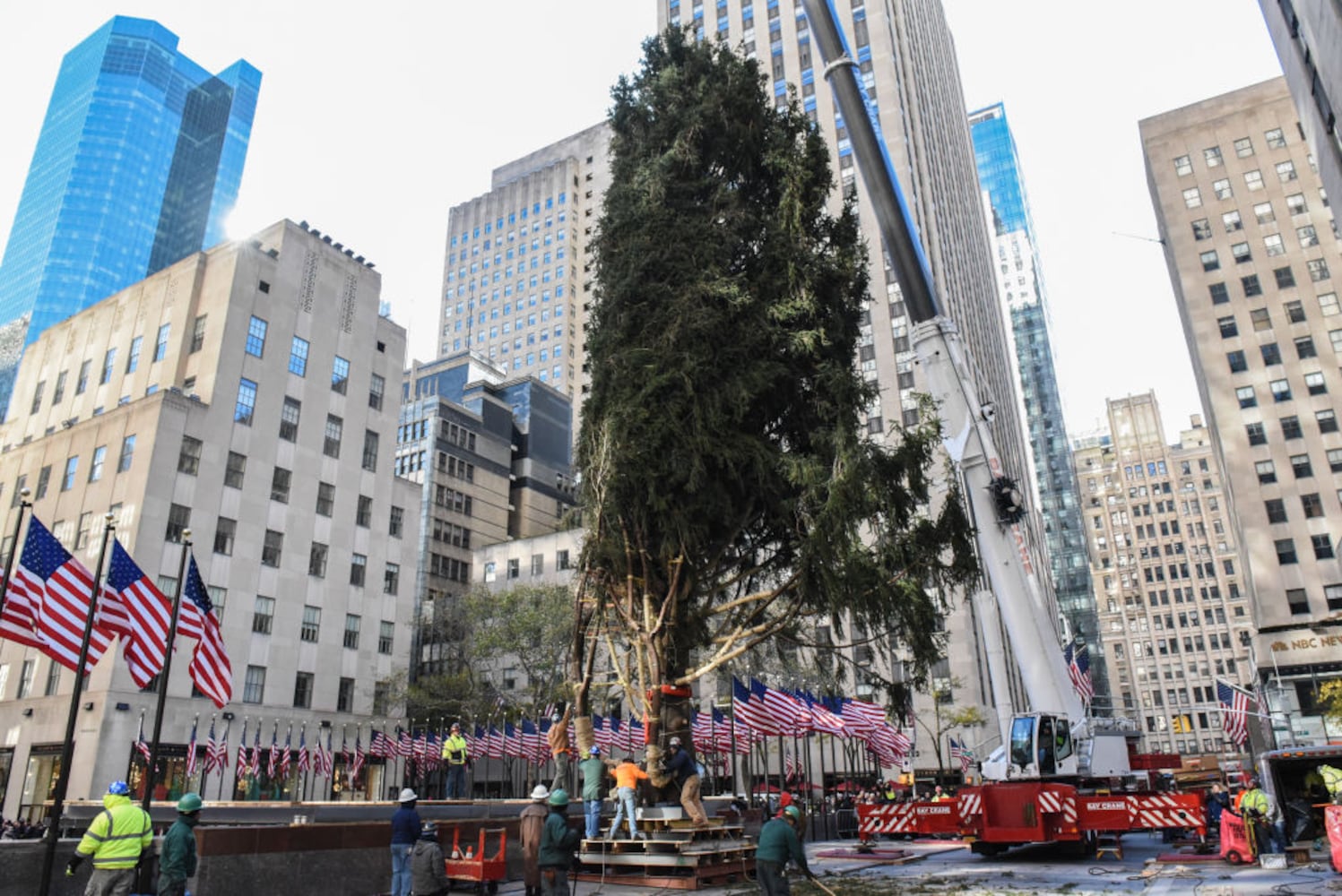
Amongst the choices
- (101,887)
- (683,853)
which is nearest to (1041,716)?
(683,853)

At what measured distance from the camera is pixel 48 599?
53.9 feet

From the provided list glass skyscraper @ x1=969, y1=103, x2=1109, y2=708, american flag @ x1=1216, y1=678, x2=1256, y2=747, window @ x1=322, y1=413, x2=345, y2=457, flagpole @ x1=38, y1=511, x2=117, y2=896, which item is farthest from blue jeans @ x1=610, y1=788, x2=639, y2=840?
glass skyscraper @ x1=969, y1=103, x2=1109, y2=708

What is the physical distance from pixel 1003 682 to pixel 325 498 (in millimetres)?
40621

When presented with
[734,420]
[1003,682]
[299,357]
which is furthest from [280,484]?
[1003,682]

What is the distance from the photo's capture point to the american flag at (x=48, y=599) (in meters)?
16.3

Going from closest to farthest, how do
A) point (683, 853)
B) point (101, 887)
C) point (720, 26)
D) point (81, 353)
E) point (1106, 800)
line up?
point (101, 887), point (683, 853), point (1106, 800), point (81, 353), point (720, 26)

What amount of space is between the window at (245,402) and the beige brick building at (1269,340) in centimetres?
6708

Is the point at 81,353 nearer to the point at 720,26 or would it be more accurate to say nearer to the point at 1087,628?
the point at 720,26

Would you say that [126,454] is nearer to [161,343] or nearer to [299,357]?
[161,343]

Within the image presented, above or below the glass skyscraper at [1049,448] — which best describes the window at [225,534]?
below

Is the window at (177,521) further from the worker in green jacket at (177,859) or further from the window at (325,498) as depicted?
the worker in green jacket at (177,859)

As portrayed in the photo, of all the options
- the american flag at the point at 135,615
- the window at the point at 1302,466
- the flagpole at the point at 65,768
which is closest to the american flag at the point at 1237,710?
the window at the point at 1302,466

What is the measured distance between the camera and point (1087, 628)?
472 feet

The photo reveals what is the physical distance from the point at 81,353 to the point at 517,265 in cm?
8901
